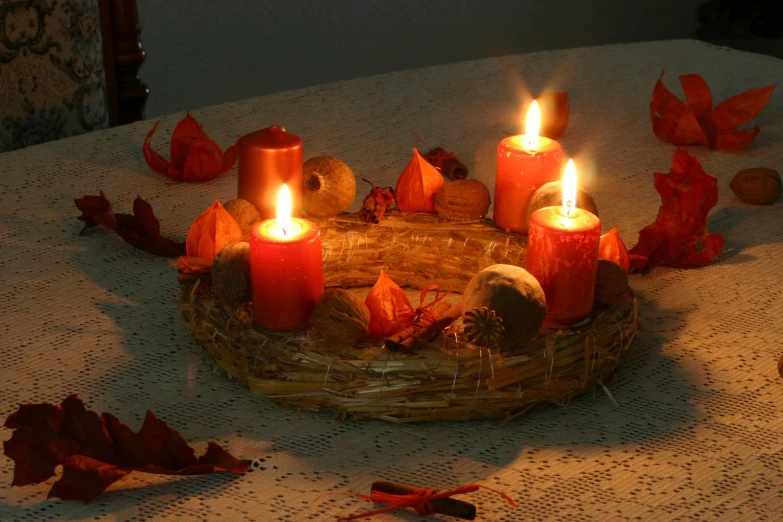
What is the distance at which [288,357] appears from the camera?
0.78 metres

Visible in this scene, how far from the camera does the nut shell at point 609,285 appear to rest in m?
0.84

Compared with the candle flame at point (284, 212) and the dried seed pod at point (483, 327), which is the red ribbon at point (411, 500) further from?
the candle flame at point (284, 212)

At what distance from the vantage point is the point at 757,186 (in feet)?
3.90

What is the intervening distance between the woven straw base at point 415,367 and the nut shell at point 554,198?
0.11 metres

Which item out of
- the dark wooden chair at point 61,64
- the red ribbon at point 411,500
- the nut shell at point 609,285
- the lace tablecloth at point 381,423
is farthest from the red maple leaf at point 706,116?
the dark wooden chair at point 61,64

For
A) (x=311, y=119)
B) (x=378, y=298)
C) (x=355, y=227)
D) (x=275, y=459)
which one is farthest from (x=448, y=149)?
(x=275, y=459)

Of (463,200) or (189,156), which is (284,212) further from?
(189,156)

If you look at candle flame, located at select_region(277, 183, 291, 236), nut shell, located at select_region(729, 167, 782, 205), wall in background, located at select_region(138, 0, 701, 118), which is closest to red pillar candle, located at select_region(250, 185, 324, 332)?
candle flame, located at select_region(277, 183, 291, 236)

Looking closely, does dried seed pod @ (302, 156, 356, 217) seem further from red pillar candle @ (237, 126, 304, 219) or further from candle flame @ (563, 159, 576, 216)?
candle flame @ (563, 159, 576, 216)

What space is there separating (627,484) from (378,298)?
247mm

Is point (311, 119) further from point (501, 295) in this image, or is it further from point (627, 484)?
point (627, 484)

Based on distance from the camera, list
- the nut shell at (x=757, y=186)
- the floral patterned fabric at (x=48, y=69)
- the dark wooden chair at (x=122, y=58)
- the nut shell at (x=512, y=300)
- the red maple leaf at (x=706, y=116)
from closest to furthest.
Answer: the nut shell at (x=512, y=300), the nut shell at (x=757, y=186), the red maple leaf at (x=706, y=116), the floral patterned fabric at (x=48, y=69), the dark wooden chair at (x=122, y=58)

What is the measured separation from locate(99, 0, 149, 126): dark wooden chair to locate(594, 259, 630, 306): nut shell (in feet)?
4.32

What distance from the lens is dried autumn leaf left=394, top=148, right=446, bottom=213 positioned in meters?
1.03
